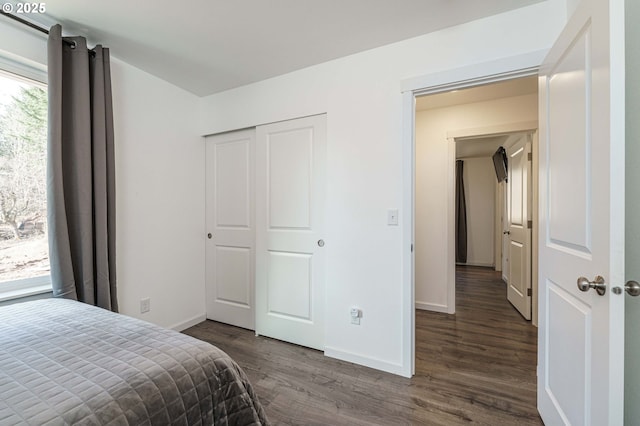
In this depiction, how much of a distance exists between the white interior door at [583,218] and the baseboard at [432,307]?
5.45 ft

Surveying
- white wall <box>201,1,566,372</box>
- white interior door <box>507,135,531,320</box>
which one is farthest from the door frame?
white interior door <box>507,135,531,320</box>

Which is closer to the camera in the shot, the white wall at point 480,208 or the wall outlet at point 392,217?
the wall outlet at point 392,217

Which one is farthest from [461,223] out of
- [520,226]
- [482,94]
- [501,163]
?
[482,94]

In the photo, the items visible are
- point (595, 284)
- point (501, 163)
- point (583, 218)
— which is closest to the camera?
point (595, 284)

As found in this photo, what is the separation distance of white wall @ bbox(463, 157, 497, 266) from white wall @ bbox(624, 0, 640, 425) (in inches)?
215

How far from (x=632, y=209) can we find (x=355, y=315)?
1.62m

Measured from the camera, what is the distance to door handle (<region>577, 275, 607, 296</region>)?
0.94m

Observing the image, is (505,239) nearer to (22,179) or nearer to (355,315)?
(355,315)

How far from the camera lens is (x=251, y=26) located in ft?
5.87

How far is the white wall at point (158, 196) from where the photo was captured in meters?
2.23

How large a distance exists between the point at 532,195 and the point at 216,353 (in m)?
3.28

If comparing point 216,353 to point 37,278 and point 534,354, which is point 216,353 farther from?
point 534,354

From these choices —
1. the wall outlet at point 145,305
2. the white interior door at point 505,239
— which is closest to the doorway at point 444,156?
the white interior door at point 505,239

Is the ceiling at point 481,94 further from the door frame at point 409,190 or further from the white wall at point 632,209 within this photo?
the white wall at point 632,209
